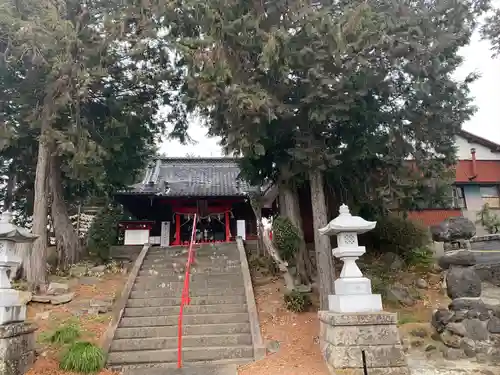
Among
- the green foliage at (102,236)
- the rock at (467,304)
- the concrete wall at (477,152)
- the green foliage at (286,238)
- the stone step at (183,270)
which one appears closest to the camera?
the rock at (467,304)

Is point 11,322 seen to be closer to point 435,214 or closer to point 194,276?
point 194,276

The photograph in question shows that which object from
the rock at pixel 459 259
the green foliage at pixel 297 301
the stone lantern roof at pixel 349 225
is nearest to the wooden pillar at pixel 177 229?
the green foliage at pixel 297 301

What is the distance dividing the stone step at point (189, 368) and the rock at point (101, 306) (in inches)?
92.7

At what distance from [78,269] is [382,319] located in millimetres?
8994

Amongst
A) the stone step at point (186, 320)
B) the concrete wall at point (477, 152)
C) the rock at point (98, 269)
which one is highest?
the concrete wall at point (477, 152)

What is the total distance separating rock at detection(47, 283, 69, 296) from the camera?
9.41 m

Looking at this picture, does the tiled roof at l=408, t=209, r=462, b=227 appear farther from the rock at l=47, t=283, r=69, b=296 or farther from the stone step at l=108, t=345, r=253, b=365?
the rock at l=47, t=283, r=69, b=296

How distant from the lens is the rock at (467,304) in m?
6.73

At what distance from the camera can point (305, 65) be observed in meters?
7.20

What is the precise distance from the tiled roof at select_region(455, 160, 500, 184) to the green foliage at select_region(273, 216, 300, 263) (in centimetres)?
1020

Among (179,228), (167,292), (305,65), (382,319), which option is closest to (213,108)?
(305,65)

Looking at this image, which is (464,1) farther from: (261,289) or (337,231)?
(261,289)

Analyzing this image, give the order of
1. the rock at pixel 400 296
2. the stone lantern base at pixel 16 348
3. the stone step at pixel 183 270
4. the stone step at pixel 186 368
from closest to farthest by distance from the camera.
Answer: the stone lantern base at pixel 16 348, the stone step at pixel 186 368, the rock at pixel 400 296, the stone step at pixel 183 270

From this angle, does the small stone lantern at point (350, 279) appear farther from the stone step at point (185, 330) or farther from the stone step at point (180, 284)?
the stone step at point (180, 284)
